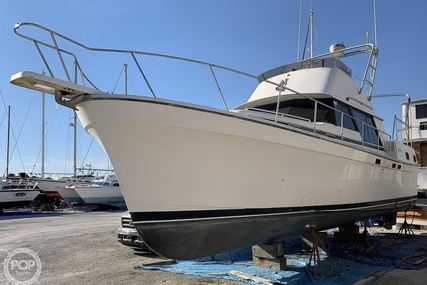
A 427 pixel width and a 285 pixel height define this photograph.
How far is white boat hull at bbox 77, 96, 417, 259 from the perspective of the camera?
389 cm

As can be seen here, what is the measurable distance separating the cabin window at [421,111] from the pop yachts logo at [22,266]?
1931 centimetres

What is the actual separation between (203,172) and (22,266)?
4.93 meters

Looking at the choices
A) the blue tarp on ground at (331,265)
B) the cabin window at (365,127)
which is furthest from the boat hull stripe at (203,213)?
the cabin window at (365,127)

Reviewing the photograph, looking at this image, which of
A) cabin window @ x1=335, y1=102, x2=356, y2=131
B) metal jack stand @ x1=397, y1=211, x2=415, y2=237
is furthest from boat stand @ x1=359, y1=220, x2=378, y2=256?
metal jack stand @ x1=397, y1=211, x2=415, y2=237

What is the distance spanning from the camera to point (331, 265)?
6.33 meters

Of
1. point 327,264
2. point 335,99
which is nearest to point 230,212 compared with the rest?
point 327,264

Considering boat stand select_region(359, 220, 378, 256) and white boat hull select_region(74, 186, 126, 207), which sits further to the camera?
white boat hull select_region(74, 186, 126, 207)

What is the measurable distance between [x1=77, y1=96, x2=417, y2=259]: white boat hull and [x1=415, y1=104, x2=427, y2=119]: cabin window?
1669 centimetres

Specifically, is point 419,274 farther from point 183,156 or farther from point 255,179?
point 183,156

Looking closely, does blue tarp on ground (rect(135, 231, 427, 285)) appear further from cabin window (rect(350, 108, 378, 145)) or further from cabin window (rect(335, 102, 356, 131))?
cabin window (rect(335, 102, 356, 131))

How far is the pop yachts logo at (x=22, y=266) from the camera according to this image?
5703 millimetres

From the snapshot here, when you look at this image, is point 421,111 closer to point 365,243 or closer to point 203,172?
point 365,243

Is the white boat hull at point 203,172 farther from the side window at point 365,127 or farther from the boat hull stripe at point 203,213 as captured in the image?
the side window at point 365,127

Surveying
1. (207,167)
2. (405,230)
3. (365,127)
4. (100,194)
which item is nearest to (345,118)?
(365,127)
